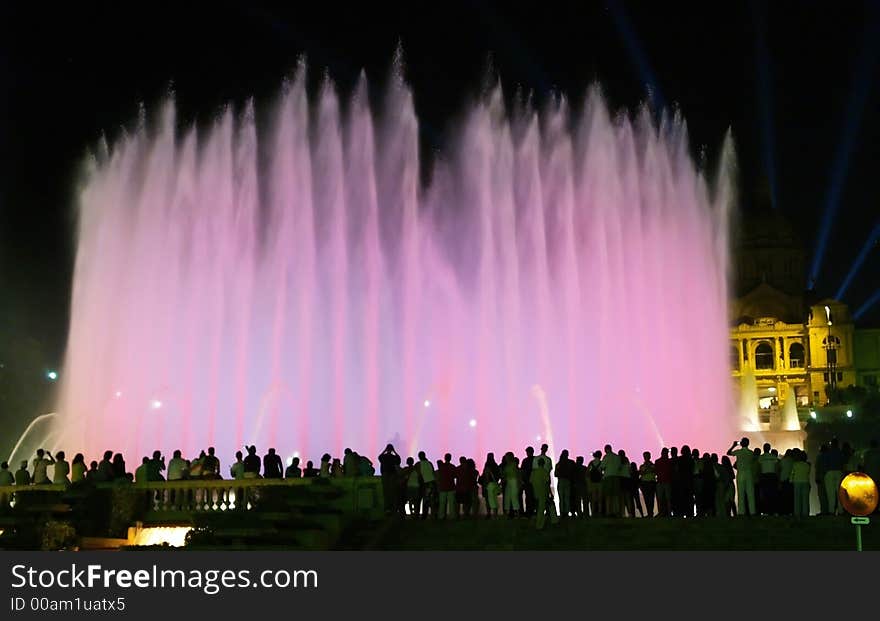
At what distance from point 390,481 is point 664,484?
4.58 m

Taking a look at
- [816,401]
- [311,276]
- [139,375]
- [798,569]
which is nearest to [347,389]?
[311,276]

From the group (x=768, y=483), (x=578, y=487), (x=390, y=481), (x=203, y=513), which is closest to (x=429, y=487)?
(x=390, y=481)

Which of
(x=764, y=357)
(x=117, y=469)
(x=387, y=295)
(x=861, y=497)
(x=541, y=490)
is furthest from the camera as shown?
(x=764, y=357)

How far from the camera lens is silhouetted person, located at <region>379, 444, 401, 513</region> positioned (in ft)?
65.7

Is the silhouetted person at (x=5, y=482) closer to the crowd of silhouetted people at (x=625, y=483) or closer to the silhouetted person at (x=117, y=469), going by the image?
the silhouetted person at (x=117, y=469)

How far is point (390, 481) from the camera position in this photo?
66.3 feet

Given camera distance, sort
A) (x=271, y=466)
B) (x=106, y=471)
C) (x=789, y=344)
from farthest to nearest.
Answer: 1. (x=789, y=344)
2. (x=106, y=471)
3. (x=271, y=466)

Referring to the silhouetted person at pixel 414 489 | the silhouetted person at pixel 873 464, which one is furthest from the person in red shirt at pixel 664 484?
the silhouetted person at pixel 414 489

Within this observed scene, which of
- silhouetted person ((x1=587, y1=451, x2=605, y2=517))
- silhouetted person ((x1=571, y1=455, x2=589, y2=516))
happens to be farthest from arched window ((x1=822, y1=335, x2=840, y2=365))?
silhouetted person ((x1=571, y1=455, x2=589, y2=516))

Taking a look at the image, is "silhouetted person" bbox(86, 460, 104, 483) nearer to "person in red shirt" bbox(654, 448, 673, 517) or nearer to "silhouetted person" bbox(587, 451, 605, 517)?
"silhouetted person" bbox(587, 451, 605, 517)

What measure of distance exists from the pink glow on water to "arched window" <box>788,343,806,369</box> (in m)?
59.2

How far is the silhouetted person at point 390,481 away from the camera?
788 inches

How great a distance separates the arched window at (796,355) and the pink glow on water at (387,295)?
59215 mm

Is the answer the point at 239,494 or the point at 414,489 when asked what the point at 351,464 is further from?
the point at 239,494
